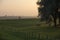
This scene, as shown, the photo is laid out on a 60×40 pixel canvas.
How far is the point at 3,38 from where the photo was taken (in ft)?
12.8

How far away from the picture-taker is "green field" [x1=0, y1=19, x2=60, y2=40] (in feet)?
13.1

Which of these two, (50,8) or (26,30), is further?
(50,8)

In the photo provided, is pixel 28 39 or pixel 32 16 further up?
pixel 32 16

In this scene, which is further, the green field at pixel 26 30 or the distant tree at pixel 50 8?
the distant tree at pixel 50 8

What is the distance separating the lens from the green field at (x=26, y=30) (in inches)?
157

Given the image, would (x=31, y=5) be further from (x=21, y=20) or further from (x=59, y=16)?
(x=59, y=16)

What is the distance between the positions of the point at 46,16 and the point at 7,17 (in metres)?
1.27

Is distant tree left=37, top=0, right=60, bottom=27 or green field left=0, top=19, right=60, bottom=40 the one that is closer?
green field left=0, top=19, right=60, bottom=40

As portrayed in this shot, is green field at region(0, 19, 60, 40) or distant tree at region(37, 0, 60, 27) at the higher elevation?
distant tree at region(37, 0, 60, 27)

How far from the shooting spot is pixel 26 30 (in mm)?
4312

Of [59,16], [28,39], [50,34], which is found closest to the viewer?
[28,39]

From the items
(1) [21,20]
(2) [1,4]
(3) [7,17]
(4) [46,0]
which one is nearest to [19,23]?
(1) [21,20]

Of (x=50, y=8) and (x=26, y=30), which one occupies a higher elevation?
(x=50, y=8)

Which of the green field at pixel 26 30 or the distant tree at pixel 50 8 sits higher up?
the distant tree at pixel 50 8
